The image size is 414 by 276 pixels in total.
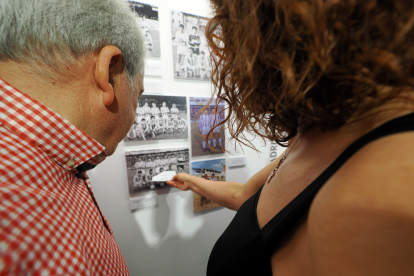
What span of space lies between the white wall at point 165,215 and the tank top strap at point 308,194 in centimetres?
67

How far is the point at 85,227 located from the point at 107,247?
0.31 ft

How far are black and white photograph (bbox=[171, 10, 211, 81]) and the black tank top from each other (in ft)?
2.30

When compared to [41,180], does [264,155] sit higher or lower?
lower

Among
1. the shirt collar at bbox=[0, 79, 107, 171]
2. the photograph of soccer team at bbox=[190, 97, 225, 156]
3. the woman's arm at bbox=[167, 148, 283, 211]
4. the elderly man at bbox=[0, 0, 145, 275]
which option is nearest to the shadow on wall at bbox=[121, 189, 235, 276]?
the woman's arm at bbox=[167, 148, 283, 211]

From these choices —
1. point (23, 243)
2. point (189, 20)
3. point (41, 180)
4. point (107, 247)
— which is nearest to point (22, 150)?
point (41, 180)

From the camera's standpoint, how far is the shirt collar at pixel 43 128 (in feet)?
1.10

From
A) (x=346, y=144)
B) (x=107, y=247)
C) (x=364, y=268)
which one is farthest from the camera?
(x=107, y=247)

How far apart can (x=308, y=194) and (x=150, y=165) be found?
2.46 feet

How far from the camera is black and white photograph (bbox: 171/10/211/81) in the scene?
868 millimetres

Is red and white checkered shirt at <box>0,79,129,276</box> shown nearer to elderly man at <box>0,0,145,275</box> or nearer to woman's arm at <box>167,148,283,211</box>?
elderly man at <box>0,0,145,275</box>

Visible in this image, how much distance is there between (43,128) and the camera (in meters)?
0.36

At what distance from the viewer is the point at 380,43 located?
0.23m

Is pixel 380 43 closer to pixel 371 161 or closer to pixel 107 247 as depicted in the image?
pixel 371 161

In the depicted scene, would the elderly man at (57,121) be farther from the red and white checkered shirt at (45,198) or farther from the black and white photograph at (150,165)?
the black and white photograph at (150,165)
